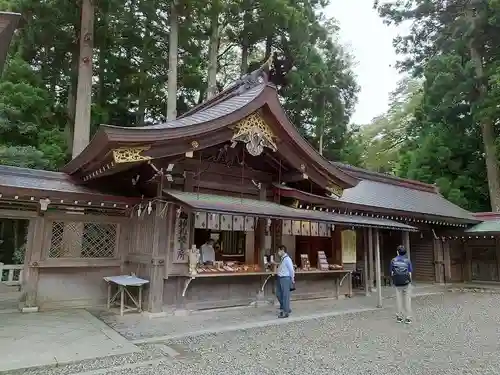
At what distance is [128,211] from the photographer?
8445mm

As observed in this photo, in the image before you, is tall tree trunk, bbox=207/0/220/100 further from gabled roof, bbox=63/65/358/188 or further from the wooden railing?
the wooden railing

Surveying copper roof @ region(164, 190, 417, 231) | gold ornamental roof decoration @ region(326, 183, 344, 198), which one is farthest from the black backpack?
gold ornamental roof decoration @ region(326, 183, 344, 198)

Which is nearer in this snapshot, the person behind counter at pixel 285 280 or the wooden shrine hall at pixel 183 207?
the wooden shrine hall at pixel 183 207

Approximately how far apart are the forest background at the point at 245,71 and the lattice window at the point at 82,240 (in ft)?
15.0

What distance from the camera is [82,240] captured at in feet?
26.2

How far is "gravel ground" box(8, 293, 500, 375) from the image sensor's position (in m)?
4.52

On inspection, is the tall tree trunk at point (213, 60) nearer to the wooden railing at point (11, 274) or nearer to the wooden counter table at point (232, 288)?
the wooden counter table at point (232, 288)

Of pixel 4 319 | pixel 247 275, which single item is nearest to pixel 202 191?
pixel 247 275

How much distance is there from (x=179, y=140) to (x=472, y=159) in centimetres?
1913

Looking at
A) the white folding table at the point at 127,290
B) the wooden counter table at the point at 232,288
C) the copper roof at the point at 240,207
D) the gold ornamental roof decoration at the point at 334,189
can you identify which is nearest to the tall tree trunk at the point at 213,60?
the gold ornamental roof decoration at the point at 334,189

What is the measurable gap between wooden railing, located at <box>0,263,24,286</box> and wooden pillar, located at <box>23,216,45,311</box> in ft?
14.0

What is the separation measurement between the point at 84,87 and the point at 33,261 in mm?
6548

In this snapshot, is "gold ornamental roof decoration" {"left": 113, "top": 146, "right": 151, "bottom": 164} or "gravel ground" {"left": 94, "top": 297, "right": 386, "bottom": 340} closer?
"gravel ground" {"left": 94, "top": 297, "right": 386, "bottom": 340}

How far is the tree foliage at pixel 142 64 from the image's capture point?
13.0 metres
